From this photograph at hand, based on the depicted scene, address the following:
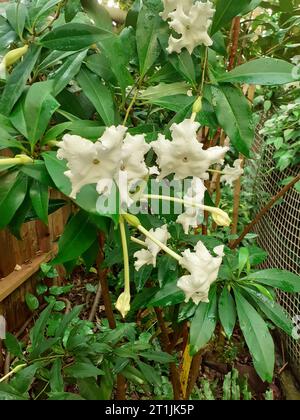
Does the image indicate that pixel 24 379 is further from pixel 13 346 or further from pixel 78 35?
pixel 78 35

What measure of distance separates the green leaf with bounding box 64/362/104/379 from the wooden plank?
85 cm

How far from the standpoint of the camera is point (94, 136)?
1.84ft

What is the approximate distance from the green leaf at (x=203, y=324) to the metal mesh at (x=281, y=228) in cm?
97

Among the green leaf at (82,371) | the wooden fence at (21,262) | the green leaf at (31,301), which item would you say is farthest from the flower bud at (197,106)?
the green leaf at (31,301)

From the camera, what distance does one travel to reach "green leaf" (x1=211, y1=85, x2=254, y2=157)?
2.13 feet

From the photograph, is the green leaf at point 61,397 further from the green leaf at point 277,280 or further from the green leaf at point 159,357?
the green leaf at point 277,280

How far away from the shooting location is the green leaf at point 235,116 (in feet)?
2.13

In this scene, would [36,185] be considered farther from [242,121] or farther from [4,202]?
[242,121]

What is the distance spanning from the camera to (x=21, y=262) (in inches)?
73.8

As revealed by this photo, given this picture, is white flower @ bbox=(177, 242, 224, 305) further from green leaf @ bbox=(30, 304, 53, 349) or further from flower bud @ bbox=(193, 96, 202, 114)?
green leaf @ bbox=(30, 304, 53, 349)

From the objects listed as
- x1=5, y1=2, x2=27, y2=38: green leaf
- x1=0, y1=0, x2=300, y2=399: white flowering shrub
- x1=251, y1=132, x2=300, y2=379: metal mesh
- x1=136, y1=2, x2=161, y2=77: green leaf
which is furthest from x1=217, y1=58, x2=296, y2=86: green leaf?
x1=251, y1=132, x2=300, y2=379: metal mesh

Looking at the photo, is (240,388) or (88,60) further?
(240,388)
